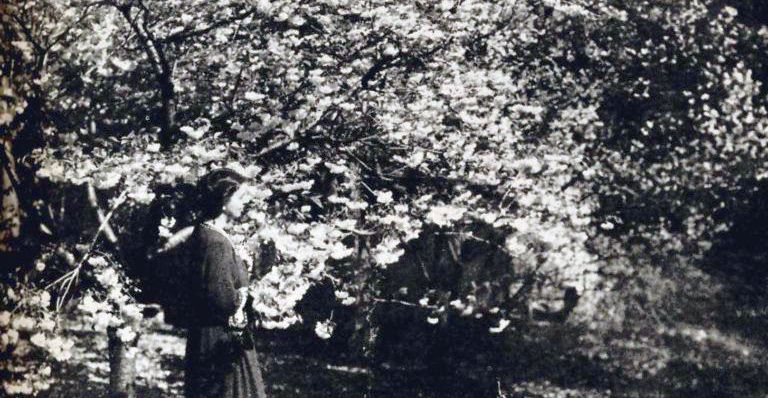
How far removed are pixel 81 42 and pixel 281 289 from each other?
3567 millimetres

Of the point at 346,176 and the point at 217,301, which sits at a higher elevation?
the point at 346,176

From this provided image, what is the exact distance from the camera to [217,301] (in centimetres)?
502

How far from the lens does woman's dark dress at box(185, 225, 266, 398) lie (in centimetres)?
498

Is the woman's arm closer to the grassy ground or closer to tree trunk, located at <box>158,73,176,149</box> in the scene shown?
tree trunk, located at <box>158,73,176,149</box>

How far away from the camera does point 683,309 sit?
27.5m

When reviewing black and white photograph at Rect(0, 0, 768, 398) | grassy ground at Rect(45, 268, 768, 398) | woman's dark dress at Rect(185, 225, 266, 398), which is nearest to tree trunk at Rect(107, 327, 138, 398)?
black and white photograph at Rect(0, 0, 768, 398)

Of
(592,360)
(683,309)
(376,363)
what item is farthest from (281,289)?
(683,309)

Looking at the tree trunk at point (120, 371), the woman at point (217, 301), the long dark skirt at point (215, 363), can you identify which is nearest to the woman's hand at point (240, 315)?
the woman at point (217, 301)

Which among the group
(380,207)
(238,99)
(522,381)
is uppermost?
(238,99)

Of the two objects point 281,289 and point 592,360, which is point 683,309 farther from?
point 281,289

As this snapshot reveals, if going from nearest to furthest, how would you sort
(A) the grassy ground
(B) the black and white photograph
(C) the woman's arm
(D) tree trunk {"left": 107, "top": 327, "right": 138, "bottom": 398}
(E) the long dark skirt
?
(C) the woman's arm → (E) the long dark skirt → (B) the black and white photograph → (D) tree trunk {"left": 107, "top": 327, "right": 138, "bottom": 398} → (A) the grassy ground

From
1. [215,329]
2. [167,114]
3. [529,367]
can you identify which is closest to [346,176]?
[167,114]

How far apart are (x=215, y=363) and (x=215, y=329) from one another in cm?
24

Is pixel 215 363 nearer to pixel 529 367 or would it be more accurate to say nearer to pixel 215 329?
pixel 215 329
